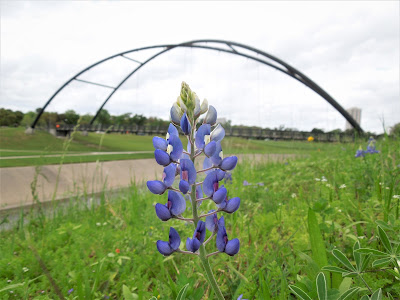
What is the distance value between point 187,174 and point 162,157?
4.4 inches

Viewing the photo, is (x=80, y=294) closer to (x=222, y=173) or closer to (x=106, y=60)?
(x=222, y=173)

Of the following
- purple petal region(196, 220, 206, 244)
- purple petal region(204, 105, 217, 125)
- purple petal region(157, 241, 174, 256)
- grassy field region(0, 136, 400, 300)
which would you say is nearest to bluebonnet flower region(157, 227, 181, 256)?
purple petal region(157, 241, 174, 256)

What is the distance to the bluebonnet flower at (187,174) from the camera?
37.1 inches

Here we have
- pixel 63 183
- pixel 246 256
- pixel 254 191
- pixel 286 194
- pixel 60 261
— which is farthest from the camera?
pixel 63 183

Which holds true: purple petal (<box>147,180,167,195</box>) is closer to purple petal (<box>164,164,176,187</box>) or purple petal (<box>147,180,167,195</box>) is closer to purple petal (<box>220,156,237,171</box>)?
purple petal (<box>164,164,176,187</box>)

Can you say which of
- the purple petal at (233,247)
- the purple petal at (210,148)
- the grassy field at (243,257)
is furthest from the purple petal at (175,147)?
the grassy field at (243,257)

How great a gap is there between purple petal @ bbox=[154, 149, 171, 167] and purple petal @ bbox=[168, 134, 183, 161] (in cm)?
2

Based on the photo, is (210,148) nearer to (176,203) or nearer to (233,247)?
(176,203)

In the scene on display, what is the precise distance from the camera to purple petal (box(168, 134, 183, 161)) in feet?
3.34

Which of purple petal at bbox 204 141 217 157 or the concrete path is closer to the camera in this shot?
purple petal at bbox 204 141 217 157

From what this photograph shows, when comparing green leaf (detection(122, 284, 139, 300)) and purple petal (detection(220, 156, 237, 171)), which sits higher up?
purple petal (detection(220, 156, 237, 171))

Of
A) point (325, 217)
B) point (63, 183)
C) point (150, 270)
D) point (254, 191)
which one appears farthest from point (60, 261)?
point (63, 183)

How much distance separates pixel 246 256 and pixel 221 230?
3.29 feet

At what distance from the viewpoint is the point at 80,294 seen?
1481 millimetres
